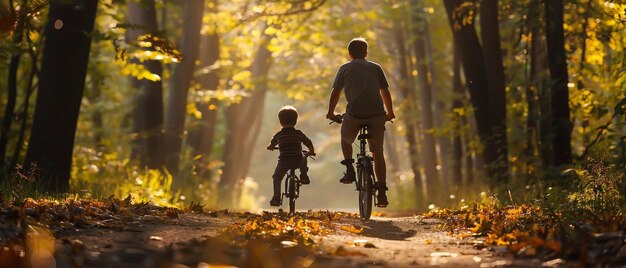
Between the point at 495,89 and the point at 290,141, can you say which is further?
the point at 495,89

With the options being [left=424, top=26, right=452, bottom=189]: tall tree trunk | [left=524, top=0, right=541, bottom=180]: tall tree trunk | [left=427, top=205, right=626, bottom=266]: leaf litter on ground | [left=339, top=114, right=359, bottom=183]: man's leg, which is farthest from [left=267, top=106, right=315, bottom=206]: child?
[left=424, top=26, right=452, bottom=189]: tall tree trunk

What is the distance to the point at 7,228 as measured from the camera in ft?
19.0

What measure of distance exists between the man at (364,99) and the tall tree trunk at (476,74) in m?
4.57

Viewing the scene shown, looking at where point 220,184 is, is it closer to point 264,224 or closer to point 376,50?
point 376,50

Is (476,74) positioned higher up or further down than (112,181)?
higher up

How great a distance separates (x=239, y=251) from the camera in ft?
18.7

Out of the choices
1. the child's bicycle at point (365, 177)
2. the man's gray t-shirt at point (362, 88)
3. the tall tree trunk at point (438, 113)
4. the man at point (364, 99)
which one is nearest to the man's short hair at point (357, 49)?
the man at point (364, 99)

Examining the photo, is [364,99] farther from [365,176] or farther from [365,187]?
[365,187]

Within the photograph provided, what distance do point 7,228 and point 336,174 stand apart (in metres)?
73.3

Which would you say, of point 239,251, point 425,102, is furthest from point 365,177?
point 425,102

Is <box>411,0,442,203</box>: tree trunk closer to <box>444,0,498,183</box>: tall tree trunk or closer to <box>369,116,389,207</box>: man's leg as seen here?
<box>444,0,498,183</box>: tall tree trunk

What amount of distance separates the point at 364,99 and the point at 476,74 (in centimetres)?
520

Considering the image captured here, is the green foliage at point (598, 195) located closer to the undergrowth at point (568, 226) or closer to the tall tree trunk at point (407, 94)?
the undergrowth at point (568, 226)

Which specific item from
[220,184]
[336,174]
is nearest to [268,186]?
[336,174]
